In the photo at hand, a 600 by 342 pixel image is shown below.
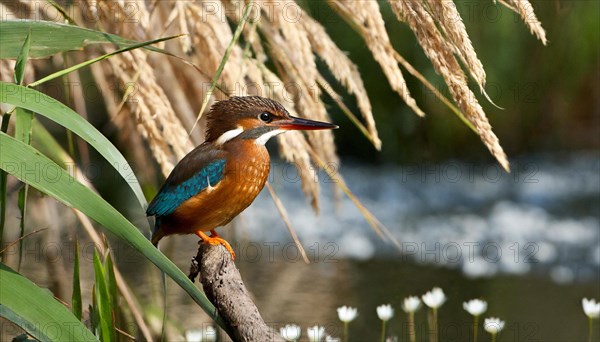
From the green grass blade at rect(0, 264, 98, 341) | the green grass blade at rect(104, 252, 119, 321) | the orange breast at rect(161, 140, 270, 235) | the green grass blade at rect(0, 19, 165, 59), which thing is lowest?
the green grass blade at rect(0, 264, 98, 341)

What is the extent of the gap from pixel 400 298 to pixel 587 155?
3.42m

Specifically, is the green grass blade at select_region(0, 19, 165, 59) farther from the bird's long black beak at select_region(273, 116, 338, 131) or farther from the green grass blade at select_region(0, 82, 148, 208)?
the bird's long black beak at select_region(273, 116, 338, 131)

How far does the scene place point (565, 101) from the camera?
21.9 ft

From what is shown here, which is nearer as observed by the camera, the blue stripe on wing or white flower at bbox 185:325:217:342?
the blue stripe on wing

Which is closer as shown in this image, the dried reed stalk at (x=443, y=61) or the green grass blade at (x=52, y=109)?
the green grass blade at (x=52, y=109)

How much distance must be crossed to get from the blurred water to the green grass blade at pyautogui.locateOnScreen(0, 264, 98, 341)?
3.67 meters

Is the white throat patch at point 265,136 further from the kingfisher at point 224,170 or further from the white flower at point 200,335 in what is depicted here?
the white flower at point 200,335

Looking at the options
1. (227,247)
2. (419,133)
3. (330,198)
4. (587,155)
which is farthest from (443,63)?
(587,155)

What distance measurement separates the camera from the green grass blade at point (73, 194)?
154 cm

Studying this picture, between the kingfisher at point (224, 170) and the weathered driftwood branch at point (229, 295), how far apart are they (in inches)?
2.8

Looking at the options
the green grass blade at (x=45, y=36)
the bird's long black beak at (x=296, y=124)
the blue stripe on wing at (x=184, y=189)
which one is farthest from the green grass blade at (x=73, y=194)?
the bird's long black beak at (x=296, y=124)

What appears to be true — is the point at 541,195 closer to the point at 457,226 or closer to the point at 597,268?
the point at 457,226

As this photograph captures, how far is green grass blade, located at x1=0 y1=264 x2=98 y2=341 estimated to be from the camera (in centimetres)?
153

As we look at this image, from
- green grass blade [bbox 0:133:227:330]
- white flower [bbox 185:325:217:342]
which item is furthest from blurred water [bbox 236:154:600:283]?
green grass blade [bbox 0:133:227:330]
